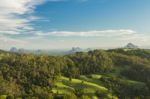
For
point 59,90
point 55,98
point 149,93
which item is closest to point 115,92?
point 149,93

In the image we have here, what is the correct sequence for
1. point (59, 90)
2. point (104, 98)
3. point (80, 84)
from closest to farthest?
point (104, 98), point (59, 90), point (80, 84)

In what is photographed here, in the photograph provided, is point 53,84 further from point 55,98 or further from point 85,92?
point 55,98

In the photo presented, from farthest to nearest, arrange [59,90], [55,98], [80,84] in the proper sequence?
1. [80,84]
2. [59,90]
3. [55,98]

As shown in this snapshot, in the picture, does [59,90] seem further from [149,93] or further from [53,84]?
[149,93]

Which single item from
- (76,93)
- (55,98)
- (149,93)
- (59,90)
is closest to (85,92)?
(76,93)

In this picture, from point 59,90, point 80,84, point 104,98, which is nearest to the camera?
point 104,98

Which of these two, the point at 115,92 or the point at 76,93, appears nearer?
the point at 76,93

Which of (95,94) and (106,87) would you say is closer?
(95,94)

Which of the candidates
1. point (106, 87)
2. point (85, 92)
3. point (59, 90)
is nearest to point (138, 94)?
point (106, 87)
